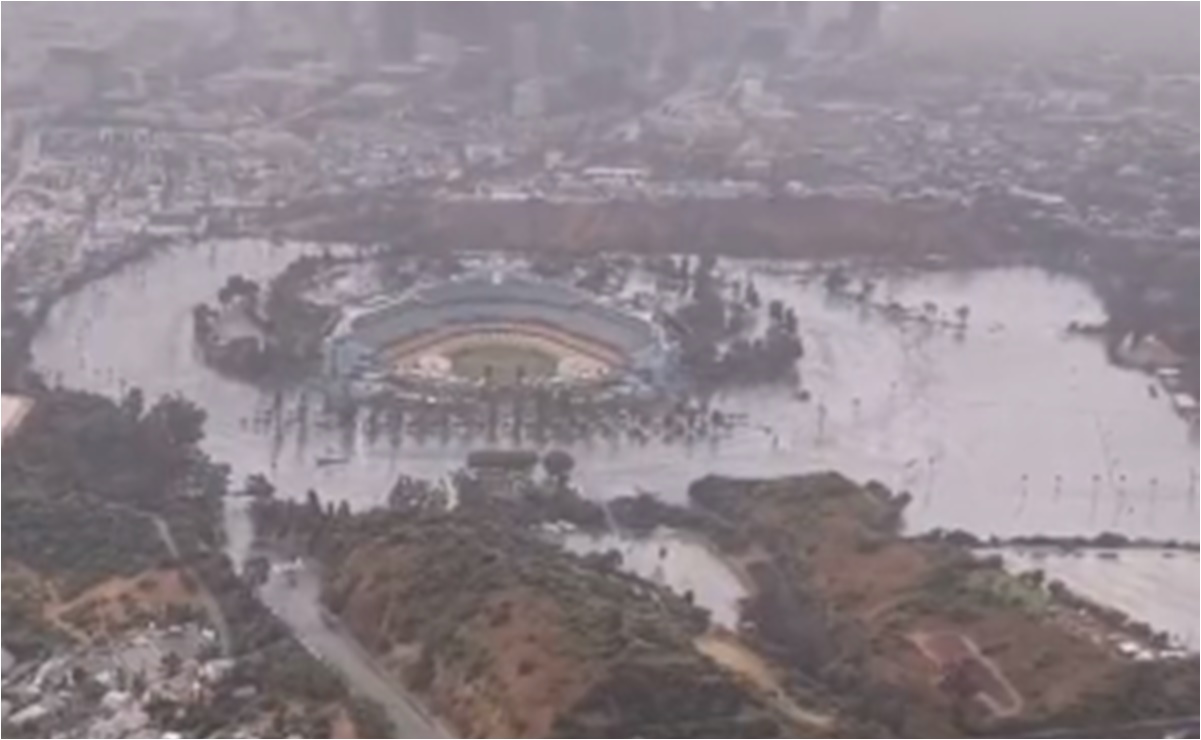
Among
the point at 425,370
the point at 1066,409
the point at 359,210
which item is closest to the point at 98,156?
the point at 359,210

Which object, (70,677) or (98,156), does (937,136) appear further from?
(70,677)

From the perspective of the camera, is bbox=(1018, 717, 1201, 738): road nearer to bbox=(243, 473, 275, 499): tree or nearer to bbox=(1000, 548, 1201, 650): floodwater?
bbox=(1000, 548, 1201, 650): floodwater

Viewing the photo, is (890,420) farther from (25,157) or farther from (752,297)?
(25,157)

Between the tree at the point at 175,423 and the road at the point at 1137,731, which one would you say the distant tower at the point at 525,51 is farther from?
the road at the point at 1137,731

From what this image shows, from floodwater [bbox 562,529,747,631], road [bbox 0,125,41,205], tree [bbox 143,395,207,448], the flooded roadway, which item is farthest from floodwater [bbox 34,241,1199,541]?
road [bbox 0,125,41,205]

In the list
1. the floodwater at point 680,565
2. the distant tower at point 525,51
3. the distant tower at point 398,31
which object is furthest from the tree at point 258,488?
the distant tower at point 398,31
